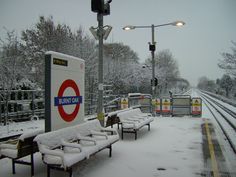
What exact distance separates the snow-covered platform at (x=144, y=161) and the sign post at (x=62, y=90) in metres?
1.14

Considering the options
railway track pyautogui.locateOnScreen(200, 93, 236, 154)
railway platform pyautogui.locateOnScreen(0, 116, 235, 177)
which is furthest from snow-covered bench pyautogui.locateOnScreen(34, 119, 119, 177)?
railway track pyautogui.locateOnScreen(200, 93, 236, 154)

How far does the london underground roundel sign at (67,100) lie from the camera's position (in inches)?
265

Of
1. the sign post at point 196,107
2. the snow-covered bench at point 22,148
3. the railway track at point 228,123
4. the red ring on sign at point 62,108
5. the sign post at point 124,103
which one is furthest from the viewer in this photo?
the sign post at point 124,103

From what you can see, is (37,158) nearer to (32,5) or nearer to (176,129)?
(176,129)

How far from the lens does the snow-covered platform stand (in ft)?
19.7

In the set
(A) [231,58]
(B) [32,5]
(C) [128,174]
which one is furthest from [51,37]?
(C) [128,174]

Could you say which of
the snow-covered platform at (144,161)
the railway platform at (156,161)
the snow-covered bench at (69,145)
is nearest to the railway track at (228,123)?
the railway platform at (156,161)

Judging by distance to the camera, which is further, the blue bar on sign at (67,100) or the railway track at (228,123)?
the railway track at (228,123)

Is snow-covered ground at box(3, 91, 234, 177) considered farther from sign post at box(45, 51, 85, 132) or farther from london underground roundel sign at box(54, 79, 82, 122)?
london underground roundel sign at box(54, 79, 82, 122)

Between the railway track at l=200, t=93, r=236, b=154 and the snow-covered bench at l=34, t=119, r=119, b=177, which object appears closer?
the snow-covered bench at l=34, t=119, r=119, b=177

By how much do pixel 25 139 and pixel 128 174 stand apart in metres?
2.28

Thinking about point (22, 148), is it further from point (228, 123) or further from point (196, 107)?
point (196, 107)

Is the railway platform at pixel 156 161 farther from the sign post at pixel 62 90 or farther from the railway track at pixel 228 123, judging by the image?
the sign post at pixel 62 90

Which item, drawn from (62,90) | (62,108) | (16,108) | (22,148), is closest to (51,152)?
(22,148)
